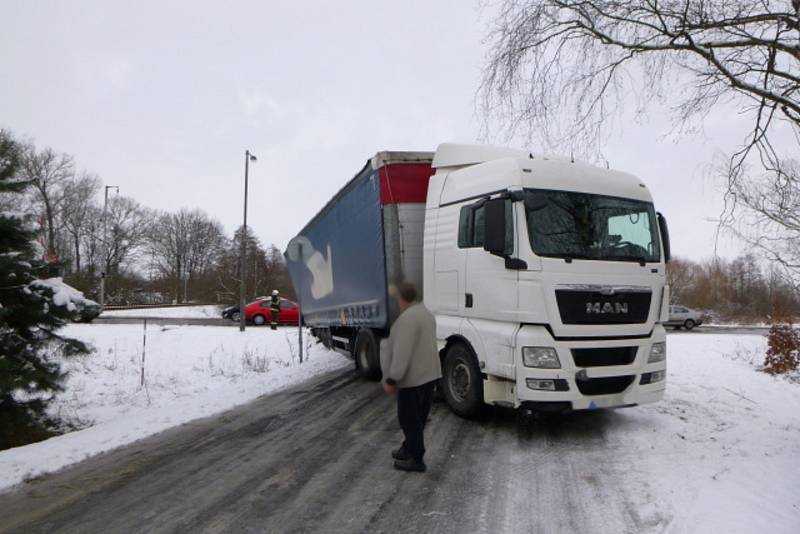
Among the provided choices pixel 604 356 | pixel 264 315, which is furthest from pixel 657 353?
pixel 264 315

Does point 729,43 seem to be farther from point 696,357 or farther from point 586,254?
point 696,357

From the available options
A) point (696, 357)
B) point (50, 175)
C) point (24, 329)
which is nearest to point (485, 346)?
point (24, 329)

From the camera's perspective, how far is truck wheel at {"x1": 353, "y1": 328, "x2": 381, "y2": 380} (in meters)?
8.29

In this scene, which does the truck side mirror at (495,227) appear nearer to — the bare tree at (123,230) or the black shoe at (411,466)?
the black shoe at (411,466)

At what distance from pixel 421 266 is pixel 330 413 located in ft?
7.59

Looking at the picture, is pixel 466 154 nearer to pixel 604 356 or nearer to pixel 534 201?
pixel 534 201

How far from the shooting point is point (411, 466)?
14.5 feet

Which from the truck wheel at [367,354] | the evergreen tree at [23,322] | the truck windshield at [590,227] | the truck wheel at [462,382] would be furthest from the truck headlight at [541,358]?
the evergreen tree at [23,322]

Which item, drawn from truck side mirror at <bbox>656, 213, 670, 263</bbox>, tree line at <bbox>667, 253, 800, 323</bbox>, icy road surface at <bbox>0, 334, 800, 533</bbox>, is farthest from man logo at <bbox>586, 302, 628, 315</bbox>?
tree line at <bbox>667, 253, 800, 323</bbox>

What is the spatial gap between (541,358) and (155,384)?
8.35 m

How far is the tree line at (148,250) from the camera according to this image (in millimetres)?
45844

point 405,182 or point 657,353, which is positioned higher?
point 405,182

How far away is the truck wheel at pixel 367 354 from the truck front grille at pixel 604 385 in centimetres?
369

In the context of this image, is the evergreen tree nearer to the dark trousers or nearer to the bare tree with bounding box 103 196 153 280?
the dark trousers
